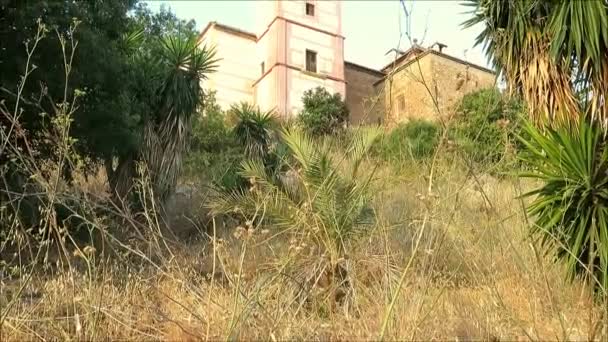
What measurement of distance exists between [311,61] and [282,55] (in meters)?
2.29

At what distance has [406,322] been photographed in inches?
173

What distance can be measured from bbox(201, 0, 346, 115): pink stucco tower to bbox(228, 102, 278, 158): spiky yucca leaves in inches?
685

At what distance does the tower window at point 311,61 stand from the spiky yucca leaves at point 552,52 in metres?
28.8

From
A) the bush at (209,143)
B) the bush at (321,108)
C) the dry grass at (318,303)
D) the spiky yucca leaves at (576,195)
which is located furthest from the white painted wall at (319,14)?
the dry grass at (318,303)

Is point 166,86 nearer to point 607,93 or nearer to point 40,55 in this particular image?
point 40,55

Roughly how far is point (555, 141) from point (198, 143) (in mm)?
19140

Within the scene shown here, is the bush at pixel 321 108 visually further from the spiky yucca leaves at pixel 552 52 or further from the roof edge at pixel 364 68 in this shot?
the spiky yucca leaves at pixel 552 52

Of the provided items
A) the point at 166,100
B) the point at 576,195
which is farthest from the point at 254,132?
the point at 576,195

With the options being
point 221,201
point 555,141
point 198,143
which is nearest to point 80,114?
point 221,201

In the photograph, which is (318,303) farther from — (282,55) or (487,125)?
(282,55)


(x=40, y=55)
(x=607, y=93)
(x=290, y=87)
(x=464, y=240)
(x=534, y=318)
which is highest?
(x=290, y=87)

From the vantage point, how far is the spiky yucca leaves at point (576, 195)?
6031mm

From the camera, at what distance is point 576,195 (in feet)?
20.3

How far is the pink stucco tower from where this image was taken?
3466 cm
